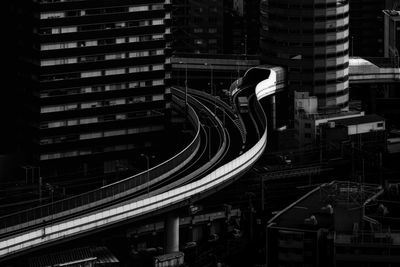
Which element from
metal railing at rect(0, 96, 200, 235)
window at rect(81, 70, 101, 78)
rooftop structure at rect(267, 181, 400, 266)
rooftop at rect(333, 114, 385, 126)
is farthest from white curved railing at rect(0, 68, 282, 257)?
rooftop at rect(333, 114, 385, 126)

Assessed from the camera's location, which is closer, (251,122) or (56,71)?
(56,71)

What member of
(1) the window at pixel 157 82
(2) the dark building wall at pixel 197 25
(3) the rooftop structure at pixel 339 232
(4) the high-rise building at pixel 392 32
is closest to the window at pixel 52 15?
(1) the window at pixel 157 82

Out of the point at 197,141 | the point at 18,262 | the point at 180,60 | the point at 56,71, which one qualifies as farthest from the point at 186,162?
the point at 180,60

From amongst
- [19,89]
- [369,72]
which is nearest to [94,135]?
[19,89]

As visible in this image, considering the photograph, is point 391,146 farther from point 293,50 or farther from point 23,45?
point 23,45

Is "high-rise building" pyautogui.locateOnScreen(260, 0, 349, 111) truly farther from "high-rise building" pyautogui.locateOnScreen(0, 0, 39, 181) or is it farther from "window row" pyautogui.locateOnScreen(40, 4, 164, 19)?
"high-rise building" pyautogui.locateOnScreen(0, 0, 39, 181)

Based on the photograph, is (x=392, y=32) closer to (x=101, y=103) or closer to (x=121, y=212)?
(x=101, y=103)
